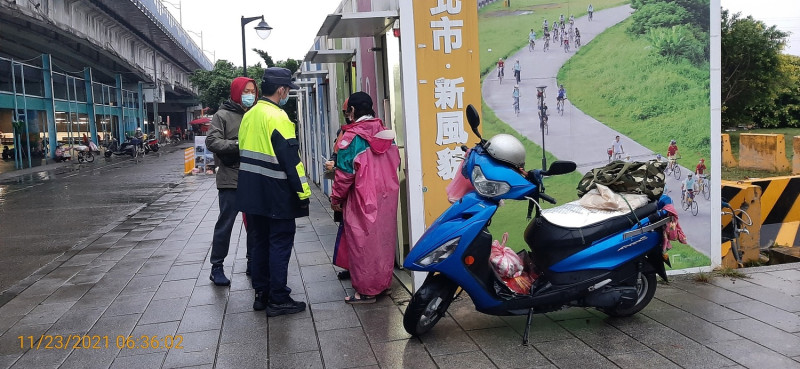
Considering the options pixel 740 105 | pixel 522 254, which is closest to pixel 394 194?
pixel 522 254

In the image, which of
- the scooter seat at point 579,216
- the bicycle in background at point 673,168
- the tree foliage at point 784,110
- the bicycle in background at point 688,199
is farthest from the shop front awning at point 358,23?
the tree foliage at point 784,110

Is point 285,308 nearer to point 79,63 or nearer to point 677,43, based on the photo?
point 677,43

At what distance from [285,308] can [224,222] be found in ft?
4.25

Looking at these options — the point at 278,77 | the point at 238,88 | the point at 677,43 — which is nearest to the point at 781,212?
the point at 677,43

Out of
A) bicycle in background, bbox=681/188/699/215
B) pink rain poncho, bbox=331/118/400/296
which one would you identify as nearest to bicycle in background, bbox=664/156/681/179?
bicycle in background, bbox=681/188/699/215

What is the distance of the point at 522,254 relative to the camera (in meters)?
4.60

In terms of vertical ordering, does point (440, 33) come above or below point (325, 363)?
above

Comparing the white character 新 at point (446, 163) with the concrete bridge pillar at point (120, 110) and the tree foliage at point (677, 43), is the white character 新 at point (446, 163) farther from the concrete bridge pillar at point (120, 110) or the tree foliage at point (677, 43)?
the concrete bridge pillar at point (120, 110)

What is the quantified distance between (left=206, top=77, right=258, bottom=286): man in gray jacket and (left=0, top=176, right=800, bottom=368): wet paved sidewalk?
0.52 metres

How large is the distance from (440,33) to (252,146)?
1668 millimetres

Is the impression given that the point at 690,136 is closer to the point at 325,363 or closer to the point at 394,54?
the point at 394,54

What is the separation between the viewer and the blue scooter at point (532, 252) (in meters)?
4.02

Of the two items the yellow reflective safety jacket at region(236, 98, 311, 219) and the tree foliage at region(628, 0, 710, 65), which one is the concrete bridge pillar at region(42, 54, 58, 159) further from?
the tree foliage at region(628, 0, 710, 65)

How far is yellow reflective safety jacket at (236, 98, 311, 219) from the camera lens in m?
4.70
